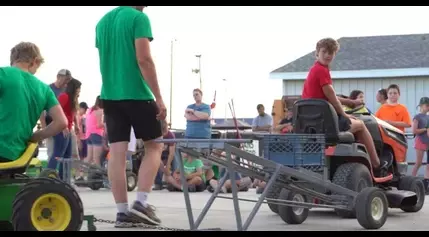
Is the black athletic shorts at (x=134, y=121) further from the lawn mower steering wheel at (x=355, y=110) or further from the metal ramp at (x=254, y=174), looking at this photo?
the lawn mower steering wheel at (x=355, y=110)

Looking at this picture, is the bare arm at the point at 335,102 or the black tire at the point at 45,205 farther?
the bare arm at the point at 335,102

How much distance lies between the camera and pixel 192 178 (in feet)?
47.0

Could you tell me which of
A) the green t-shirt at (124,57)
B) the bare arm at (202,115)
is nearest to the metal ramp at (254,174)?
the green t-shirt at (124,57)

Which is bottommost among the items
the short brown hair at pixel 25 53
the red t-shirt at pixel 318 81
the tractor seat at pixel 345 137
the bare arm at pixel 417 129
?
the bare arm at pixel 417 129

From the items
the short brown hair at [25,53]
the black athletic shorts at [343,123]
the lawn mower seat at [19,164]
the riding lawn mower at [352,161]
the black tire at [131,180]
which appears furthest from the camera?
the black tire at [131,180]

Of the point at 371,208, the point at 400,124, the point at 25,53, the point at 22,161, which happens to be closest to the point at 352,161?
the point at 371,208

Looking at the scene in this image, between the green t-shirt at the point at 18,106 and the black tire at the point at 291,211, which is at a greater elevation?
the green t-shirt at the point at 18,106

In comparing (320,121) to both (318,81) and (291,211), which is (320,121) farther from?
(291,211)

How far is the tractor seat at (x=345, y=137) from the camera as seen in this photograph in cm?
827

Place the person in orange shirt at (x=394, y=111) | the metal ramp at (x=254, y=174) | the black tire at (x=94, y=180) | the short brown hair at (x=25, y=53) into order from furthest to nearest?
the black tire at (x=94, y=180) < the person in orange shirt at (x=394, y=111) < the short brown hair at (x=25, y=53) < the metal ramp at (x=254, y=174)

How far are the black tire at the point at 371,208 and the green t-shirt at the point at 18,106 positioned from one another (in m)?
2.69

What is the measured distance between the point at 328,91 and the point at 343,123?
1.08 feet

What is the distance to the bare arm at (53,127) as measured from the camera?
21.0 ft

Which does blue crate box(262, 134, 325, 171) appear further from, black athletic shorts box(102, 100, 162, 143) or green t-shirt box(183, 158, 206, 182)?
green t-shirt box(183, 158, 206, 182)
